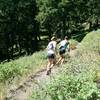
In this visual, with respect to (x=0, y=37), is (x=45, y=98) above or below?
above

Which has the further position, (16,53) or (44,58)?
(16,53)

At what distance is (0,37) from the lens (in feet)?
187

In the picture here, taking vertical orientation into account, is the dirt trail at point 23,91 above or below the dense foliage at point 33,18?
above

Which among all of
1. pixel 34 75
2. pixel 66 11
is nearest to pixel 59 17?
pixel 66 11

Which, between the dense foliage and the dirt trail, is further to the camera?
the dense foliage

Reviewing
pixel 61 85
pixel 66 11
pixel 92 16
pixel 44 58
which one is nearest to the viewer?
pixel 61 85

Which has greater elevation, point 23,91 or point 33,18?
point 23,91

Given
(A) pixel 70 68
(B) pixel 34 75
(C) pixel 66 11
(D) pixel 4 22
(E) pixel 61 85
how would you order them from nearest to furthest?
(E) pixel 61 85, (A) pixel 70 68, (B) pixel 34 75, (D) pixel 4 22, (C) pixel 66 11

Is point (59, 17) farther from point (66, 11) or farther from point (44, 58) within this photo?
point (44, 58)

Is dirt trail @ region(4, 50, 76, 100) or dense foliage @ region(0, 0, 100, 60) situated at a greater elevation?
dirt trail @ region(4, 50, 76, 100)

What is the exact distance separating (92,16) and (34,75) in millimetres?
48183

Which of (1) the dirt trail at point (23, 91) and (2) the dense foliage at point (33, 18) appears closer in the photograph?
(1) the dirt trail at point (23, 91)

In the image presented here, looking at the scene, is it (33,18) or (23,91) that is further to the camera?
(33,18)

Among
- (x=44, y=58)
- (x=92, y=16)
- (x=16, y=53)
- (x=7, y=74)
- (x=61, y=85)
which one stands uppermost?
(x=61, y=85)
